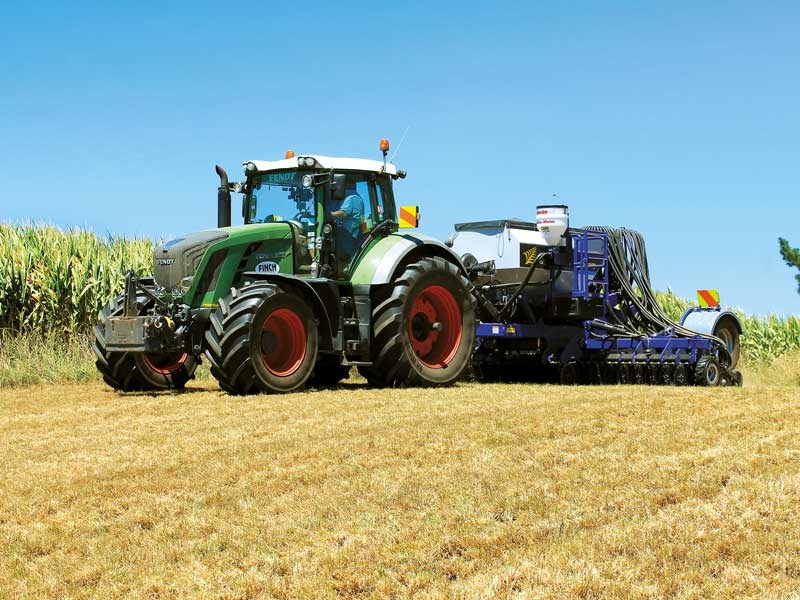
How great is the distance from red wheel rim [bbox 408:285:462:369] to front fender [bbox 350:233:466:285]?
0.51m

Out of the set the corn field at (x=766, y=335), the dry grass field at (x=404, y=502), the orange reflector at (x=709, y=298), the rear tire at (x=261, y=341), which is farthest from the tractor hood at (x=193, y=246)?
the corn field at (x=766, y=335)

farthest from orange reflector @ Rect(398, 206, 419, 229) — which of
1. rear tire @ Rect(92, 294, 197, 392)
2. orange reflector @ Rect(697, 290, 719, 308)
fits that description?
orange reflector @ Rect(697, 290, 719, 308)

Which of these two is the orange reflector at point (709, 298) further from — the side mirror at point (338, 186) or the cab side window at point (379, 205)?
the side mirror at point (338, 186)

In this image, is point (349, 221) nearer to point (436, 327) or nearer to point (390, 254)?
point (390, 254)

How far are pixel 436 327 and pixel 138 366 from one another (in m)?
3.69

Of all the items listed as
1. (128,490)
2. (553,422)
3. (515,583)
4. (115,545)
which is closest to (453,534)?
(515,583)

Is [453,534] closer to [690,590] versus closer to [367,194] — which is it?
[690,590]

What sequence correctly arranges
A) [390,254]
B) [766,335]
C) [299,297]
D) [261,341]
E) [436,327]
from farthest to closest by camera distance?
[766,335], [436,327], [390,254], [299,297], [261,341]

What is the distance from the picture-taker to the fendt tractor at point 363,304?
1188 cm

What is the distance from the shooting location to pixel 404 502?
6.76 m

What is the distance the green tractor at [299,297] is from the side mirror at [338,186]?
0.01 meters

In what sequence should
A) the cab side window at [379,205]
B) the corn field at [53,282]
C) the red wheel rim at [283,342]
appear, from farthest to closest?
the corn field at [53,282], the cab side window at [379,205], the red wheel rim at [283,342]

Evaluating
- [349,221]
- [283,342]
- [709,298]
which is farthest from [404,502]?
[709,298]

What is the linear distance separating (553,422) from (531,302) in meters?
6.39
